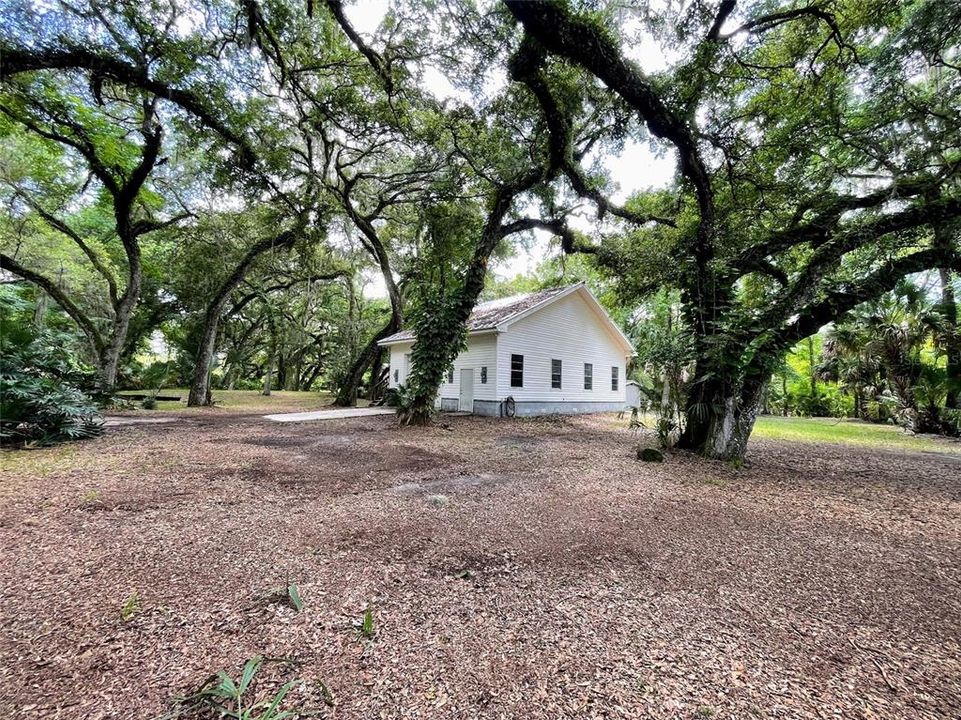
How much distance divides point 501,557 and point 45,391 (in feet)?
26.7

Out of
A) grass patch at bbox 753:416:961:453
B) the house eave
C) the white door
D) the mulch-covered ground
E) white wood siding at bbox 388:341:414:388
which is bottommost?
grass patch at bbox 753:416:961:453

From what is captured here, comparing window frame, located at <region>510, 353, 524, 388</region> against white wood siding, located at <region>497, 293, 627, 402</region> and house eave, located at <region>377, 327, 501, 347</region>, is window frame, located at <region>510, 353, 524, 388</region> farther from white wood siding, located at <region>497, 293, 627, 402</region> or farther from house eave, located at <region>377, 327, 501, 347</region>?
house eave, located at <region>377, 327, 501, 347</region>

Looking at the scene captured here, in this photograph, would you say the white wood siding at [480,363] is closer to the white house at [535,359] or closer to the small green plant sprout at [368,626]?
the white house at [535,359]

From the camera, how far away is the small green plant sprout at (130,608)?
2.20 meters

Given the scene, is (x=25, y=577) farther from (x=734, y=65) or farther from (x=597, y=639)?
(x=734, y=65)

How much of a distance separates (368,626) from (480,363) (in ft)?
40.6

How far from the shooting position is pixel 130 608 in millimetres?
2277

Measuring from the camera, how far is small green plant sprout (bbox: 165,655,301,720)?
1.59 m

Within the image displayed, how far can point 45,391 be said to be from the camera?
645cm

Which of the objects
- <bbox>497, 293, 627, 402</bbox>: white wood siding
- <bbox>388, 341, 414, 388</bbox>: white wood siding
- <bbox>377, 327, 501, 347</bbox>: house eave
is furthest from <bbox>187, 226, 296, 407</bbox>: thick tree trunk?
<bbox>497, 293, 627, 402</bbox>: white wood siding

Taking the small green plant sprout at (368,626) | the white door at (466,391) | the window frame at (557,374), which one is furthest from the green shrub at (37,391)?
the window frame at (557,374)

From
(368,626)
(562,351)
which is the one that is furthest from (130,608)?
(562,351)

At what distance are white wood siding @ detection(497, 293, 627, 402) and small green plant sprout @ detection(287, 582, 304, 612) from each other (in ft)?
37.6

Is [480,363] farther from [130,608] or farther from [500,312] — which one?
[130,608]
